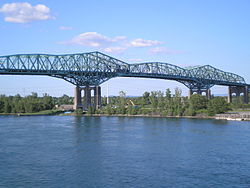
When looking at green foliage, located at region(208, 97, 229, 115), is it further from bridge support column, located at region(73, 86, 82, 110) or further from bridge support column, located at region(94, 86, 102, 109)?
bridge support column, located at region(73, 86, 82, 110)

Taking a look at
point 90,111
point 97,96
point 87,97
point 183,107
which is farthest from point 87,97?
point 183,107

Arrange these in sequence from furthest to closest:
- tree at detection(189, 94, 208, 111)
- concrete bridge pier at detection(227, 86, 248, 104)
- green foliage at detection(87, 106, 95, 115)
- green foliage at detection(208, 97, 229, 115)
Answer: concrete bridge pier at detection(227, 86, 248, 104), green foliage at detection(87, 106, 95, 115), tree at detection(189, 94, 208, 111), green foliage at detection(208, 97, 229, 115)

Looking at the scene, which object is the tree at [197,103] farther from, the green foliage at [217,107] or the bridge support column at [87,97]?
the bridge support column at [87,97]

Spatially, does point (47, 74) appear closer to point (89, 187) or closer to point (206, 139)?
point (206, 139)

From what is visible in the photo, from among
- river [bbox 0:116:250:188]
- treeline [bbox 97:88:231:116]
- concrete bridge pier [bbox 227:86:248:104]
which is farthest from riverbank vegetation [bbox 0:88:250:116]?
river [bbox 0:116:250:188]

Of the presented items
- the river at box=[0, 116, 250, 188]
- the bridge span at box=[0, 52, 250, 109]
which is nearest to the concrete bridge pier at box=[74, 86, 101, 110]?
the bridge span at box=[0, 52, 250, 109]

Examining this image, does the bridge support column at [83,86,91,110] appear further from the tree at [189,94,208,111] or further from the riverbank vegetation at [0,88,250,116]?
the tree at [189,94,208,111]

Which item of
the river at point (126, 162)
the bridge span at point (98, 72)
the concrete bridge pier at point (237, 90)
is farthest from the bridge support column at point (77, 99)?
the concrete bridge pier at point (237, 90)

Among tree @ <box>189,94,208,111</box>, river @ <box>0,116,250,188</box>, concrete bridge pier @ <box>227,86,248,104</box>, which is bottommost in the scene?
river @ <box>0,116,250,188</box>

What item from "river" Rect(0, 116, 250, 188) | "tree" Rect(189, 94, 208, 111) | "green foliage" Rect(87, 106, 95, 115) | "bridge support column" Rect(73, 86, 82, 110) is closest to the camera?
"river" Rect(0, 116, 250, 188)

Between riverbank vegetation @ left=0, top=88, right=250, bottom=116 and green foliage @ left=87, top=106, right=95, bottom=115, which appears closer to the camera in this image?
riverbank vegetation @ left=0, top=88, right=250, bottom=116

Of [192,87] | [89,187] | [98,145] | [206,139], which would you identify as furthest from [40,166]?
[192,87]

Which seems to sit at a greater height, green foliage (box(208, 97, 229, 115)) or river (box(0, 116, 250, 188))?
green foliage (box(208, 97, 229, 115))

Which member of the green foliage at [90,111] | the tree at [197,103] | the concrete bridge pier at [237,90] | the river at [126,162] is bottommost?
the river at [126,162]
